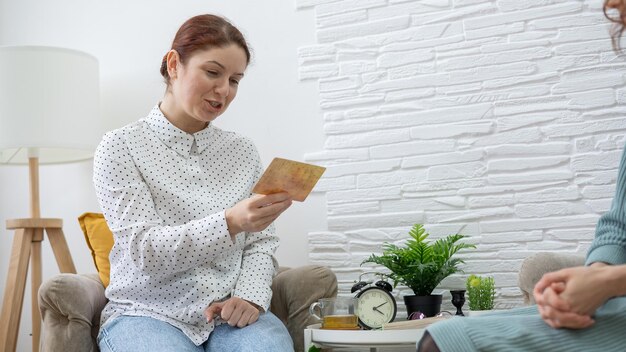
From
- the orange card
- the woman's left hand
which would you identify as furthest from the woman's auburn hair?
the woman's left hand

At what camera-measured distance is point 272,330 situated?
2033 millimetres

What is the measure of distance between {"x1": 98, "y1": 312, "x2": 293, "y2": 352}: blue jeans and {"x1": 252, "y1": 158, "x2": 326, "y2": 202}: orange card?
1.23ft

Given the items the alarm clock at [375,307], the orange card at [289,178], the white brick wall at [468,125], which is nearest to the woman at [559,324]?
the orange card at [289,178]

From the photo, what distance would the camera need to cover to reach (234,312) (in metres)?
2.03

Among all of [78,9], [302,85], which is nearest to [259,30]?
[302,85]

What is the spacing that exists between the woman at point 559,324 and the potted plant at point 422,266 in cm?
128

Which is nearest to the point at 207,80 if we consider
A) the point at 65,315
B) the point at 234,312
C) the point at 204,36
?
the point at 204,36

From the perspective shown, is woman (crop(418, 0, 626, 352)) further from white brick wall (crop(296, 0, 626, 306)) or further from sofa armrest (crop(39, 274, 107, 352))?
white brick wall (crop(296, 0, 626, 306))

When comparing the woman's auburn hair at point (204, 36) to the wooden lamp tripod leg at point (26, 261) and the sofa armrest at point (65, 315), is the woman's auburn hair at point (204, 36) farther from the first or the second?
the wooden lamp tripod leg at point (26, 261)

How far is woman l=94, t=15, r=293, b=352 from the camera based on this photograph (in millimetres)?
1977

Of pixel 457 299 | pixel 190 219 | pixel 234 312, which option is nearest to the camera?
pixel 234 312

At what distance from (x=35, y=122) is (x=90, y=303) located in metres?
1.01

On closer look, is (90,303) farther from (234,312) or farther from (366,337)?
(366,337)

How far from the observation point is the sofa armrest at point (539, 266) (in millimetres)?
2254
